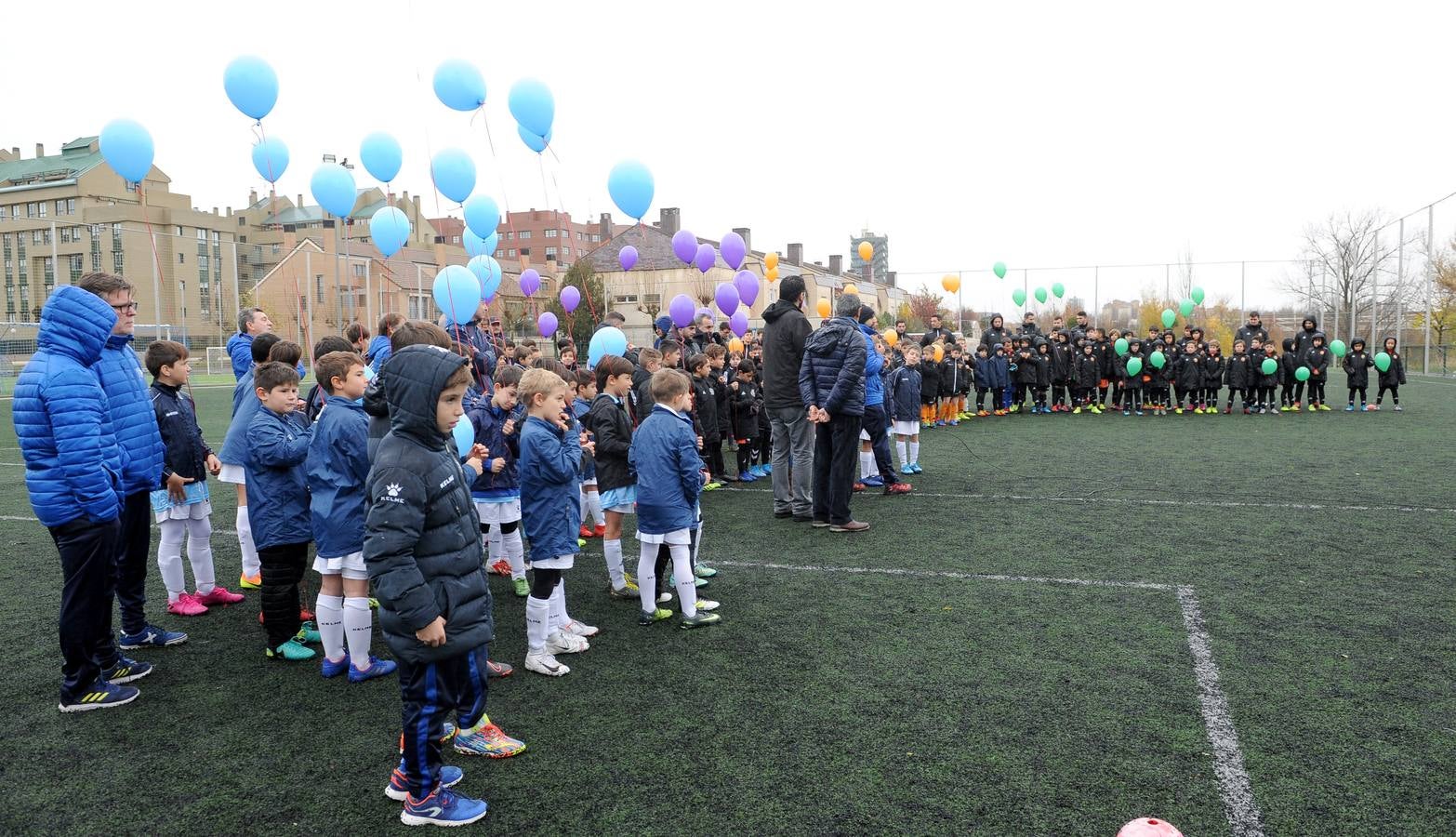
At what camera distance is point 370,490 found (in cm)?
297

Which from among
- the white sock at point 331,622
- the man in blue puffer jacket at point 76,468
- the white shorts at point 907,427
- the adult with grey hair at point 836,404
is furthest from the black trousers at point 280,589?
the white shorts at point 907,427

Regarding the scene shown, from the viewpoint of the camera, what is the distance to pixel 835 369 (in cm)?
756

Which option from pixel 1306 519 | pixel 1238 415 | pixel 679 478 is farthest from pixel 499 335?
pixel 1238 415

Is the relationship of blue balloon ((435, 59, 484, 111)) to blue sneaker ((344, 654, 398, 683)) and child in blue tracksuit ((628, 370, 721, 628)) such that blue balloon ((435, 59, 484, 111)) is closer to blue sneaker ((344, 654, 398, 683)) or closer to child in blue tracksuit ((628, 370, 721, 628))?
child in blue tracksuit ((628, 370, 721, 628))

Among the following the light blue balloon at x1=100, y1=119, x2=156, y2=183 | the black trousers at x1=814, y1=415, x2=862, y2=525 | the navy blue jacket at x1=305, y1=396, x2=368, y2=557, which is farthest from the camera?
Result: the black trousers at x1=814, y1=415, x2=862, y2=525

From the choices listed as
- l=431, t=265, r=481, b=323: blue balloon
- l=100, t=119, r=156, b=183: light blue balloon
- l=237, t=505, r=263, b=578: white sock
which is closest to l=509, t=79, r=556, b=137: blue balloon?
l=431, t=265, r=481, b=323: blue balloon

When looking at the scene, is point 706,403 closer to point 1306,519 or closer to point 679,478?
point 679,478

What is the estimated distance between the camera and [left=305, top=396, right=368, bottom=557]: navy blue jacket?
13.9ft

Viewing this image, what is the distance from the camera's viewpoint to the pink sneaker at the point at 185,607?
547 cm

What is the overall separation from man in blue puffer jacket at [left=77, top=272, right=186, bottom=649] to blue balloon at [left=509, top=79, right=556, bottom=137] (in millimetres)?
3999

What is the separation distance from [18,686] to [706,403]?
21.1ft

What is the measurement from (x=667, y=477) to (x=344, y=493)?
1.75m

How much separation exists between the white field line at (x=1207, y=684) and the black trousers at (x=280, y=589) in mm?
2953

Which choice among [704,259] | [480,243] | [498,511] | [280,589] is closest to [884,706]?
[498,511]
